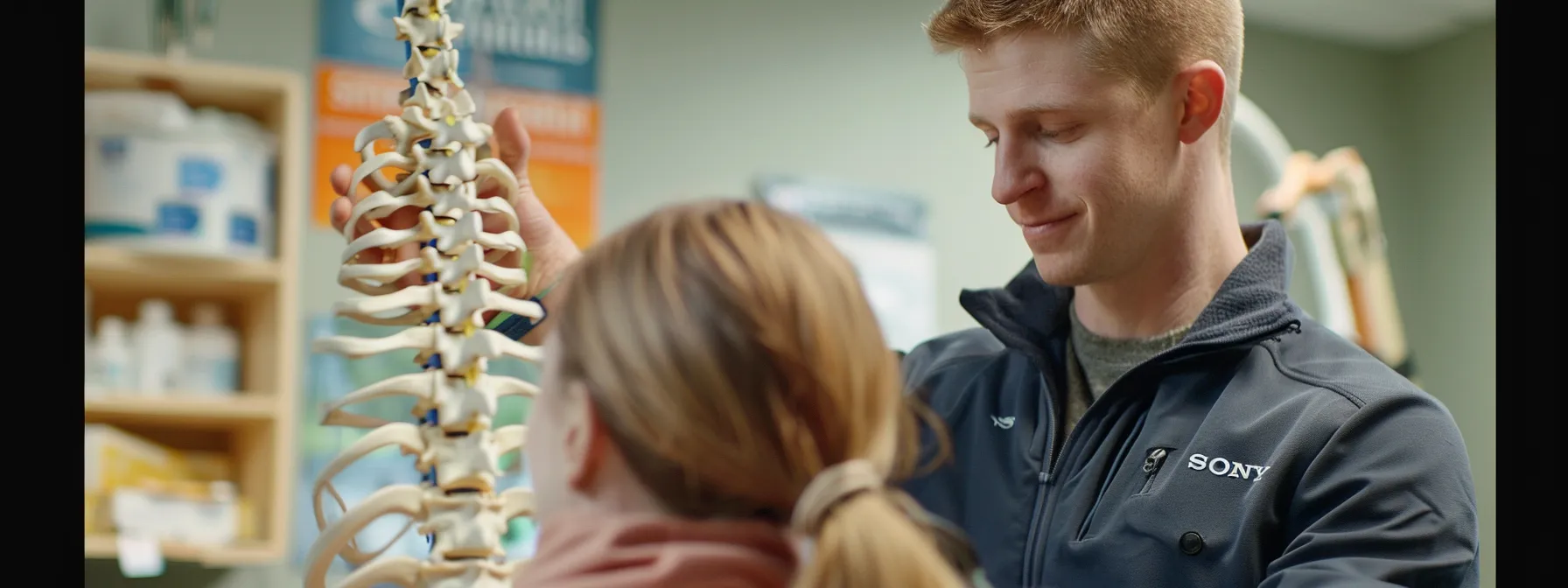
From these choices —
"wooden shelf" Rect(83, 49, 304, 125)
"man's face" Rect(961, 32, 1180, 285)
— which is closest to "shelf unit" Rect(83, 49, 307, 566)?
"wooden shelf" Rect(83, 49, 304, 125)

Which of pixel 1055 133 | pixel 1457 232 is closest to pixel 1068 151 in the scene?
pixel 1055 133

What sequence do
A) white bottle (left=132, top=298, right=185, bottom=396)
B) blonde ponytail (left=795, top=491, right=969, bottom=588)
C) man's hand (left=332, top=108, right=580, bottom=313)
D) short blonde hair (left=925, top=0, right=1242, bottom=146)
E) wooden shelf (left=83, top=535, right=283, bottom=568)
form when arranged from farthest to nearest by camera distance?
white bottle (left=132, top=298, right=185, bottom=396)
wooden shelf (left=83, top=535, right=283, bottom=568)
short blonde hair (left=925, top=0, right=1242, bottom=146)
man's hand (left=332, top=108, right=580, bottom=313)
blonde ponytail (left=795, top=491, right=969, bottom=588)

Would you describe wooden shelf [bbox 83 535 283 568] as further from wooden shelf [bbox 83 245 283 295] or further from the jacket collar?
the jacket collar

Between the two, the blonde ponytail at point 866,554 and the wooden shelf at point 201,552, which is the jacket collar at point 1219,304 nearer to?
the blonde ponytail at point 866,554

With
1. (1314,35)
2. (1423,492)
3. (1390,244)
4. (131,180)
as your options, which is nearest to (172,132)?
(131,180)

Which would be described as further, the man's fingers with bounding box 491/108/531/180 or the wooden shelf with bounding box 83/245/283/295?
the wooden shelf with bounding box 83/245/283/295

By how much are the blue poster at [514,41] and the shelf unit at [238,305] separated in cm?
31

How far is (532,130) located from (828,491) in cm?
246

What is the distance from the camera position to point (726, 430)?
0.72 metres

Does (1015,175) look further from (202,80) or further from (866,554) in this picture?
(202,80)

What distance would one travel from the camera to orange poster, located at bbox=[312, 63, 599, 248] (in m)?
2.86

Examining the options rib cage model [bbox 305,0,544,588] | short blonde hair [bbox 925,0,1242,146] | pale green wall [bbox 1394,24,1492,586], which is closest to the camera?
rib cage model [bbox 305,0,544,588]
